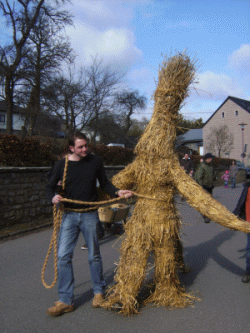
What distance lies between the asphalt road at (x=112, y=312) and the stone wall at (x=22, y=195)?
1.36 meters

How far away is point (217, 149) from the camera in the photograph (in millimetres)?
40719

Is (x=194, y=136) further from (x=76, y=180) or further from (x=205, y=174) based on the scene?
(x=76, y=180)

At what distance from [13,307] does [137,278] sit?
145 centimetres

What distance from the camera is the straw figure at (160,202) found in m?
3.43

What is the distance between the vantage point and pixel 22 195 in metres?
7.93

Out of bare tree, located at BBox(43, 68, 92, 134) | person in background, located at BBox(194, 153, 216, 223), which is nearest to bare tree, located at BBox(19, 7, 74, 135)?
bare tree, located at BBox(43, 68, 92, 134)

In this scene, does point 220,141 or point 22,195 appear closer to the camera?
point 22,195

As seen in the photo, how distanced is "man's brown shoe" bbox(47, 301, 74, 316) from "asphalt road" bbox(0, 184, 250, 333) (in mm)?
46

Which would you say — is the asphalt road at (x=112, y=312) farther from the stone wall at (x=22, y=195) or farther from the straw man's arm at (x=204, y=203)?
the stone wall at (x=22, y=195)

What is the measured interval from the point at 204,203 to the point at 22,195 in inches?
226

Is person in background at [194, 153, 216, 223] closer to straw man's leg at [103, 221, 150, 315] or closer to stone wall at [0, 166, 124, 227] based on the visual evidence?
stone wall at [0, 166, 124, 227]

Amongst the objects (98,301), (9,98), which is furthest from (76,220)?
(9,98)

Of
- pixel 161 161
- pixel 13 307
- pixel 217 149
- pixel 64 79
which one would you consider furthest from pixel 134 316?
pixel 217 149

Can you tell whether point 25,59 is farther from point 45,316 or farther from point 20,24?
point 45,316
